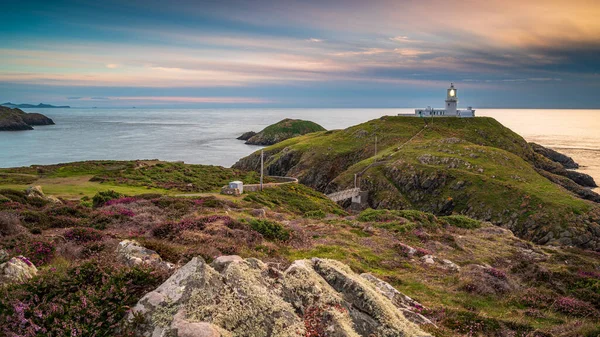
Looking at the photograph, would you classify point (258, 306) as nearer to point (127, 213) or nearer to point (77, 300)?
point (77, 300)

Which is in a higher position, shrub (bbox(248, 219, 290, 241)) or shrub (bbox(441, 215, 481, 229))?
shrub (bbox(248, 219, 290, 241))

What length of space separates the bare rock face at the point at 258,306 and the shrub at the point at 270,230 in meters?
11.9

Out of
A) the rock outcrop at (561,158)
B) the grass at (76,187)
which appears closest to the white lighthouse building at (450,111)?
the rock outcrop at (561,158)

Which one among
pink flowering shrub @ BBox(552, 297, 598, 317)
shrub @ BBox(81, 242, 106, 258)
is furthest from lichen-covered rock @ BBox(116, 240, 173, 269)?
pink flowering shrub @ BBox(552, 297, 598, 317)

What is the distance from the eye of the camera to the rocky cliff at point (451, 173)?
58062 millimetres

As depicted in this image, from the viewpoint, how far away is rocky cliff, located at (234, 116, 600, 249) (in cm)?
5806

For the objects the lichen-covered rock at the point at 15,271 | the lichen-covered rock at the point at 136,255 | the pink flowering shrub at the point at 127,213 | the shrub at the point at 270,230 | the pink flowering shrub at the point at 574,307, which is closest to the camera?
the lichen-covered rock at the point at 15,271

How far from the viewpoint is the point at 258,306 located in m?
6.80

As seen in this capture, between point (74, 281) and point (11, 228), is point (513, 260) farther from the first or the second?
point (11, 228)

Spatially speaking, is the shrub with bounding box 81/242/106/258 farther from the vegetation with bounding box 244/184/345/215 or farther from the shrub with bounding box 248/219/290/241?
the vegetation with bounding box 244/184/345/215

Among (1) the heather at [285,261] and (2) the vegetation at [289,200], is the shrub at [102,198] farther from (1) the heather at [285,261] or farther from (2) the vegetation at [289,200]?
(2) the vegetation at [289,200]

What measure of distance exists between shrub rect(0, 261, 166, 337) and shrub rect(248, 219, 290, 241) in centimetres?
1236

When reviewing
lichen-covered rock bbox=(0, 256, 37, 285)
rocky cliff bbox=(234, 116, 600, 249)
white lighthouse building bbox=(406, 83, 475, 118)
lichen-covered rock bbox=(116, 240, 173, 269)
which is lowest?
rocky cliff bbox=(234, 116, 600, 249)

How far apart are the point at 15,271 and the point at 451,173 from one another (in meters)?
74.9
